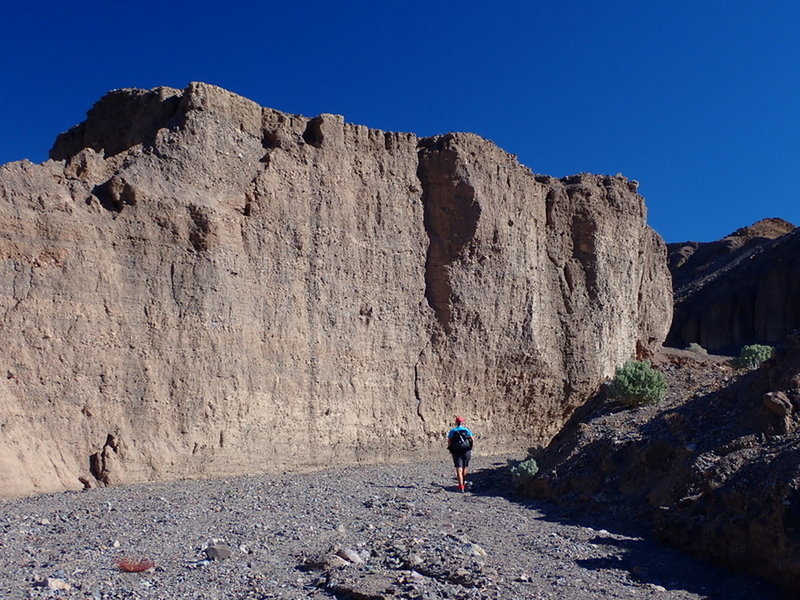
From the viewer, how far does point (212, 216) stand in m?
14.4

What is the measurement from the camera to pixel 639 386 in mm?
13102

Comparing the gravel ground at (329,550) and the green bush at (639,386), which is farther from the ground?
the green bush at (639,386)

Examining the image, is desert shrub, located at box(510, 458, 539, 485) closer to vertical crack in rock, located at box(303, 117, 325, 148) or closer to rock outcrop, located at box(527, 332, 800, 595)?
rock outcrop, located at box(527, 332, 800, 595)

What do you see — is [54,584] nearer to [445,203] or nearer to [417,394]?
[417,394]

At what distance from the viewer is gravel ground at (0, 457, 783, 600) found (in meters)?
6.47

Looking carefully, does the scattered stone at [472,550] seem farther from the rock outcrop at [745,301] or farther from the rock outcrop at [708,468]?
the rock outcrop at [745,301]

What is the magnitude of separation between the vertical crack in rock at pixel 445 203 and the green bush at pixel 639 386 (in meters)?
5.86

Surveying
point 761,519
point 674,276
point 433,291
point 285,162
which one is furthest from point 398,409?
point 674,276

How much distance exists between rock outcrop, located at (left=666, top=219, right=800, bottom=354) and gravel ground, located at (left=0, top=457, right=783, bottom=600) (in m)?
48.3

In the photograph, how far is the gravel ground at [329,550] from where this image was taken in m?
6.47

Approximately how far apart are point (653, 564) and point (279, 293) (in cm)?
927

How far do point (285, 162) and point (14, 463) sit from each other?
7.56 metres

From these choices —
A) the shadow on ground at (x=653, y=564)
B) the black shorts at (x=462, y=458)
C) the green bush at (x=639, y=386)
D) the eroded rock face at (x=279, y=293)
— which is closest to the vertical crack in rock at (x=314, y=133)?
the eroded rock face at (x=279, y=293)

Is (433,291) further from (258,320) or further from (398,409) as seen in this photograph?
(258,320)
